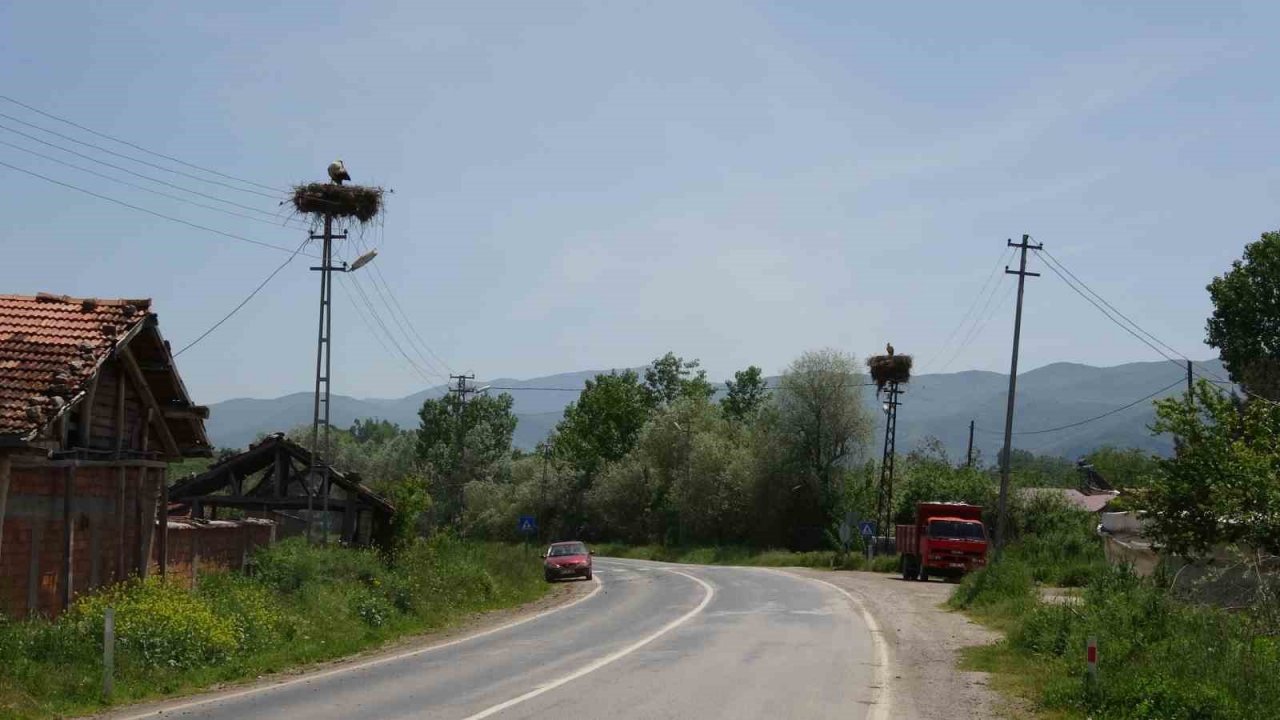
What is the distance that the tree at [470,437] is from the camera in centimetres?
12200

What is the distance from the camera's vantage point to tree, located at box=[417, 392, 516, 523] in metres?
122

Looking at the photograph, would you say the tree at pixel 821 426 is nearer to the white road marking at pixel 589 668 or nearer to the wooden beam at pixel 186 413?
the white road marking at pixel 589 668

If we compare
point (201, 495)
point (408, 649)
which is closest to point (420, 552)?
point (201, 495)

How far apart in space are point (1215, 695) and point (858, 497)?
57.4 m

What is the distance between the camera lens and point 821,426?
251ft

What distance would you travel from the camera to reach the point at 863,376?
76750 millimetres

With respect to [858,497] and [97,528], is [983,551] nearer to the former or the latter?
[858,497]

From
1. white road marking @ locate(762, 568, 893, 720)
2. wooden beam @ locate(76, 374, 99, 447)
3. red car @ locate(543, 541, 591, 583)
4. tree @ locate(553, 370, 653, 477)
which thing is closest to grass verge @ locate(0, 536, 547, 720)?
wooden beam @ locate(76, 374, 99, 447)

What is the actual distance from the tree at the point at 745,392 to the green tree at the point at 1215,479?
104 m

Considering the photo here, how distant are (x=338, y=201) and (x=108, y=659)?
52.1 feet

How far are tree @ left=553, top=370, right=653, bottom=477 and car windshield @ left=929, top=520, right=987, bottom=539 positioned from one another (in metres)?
59.8

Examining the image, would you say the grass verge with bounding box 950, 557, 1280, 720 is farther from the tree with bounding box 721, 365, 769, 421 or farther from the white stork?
the tree with bounding box 721, 365, 769, 421

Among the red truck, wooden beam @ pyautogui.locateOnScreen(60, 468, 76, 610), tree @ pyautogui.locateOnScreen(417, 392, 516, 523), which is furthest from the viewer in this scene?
tree @ pyautogui.locateOnScreen(417, 392, 516, 523)

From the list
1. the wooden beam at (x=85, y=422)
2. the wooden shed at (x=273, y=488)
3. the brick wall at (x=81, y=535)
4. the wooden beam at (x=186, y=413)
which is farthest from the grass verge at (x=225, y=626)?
the wooden beam at (x=186, y=413)
